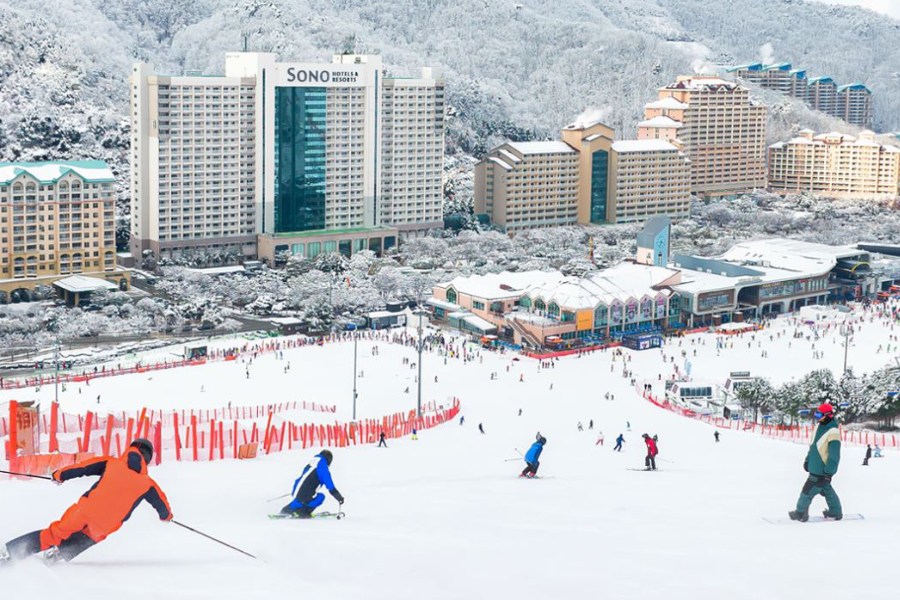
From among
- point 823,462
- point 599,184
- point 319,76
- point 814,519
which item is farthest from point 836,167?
point 823,462

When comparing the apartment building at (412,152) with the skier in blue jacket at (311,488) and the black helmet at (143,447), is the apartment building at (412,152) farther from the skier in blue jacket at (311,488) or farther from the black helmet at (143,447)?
the black helmet at (143,447)

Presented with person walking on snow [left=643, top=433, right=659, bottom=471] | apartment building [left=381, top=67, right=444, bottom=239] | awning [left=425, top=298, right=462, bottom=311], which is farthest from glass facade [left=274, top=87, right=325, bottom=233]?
person walking on snow [left=643, top=433, right=659, bottom=471]

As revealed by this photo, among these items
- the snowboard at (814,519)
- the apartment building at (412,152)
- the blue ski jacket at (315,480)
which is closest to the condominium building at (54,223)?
the apartment building at (412,152)

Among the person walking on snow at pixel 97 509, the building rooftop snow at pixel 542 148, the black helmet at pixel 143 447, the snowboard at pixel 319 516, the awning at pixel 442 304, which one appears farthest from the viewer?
the building rooftop snow at pixel 542 148

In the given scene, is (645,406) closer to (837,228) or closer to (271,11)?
(837,228)

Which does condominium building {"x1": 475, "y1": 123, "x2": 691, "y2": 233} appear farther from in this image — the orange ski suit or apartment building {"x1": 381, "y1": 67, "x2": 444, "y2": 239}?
the orange ski suit

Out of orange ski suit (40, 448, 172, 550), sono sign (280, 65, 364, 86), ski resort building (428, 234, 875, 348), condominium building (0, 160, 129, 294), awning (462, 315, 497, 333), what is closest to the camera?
orange ski suit (40, 448, 172, 550)
